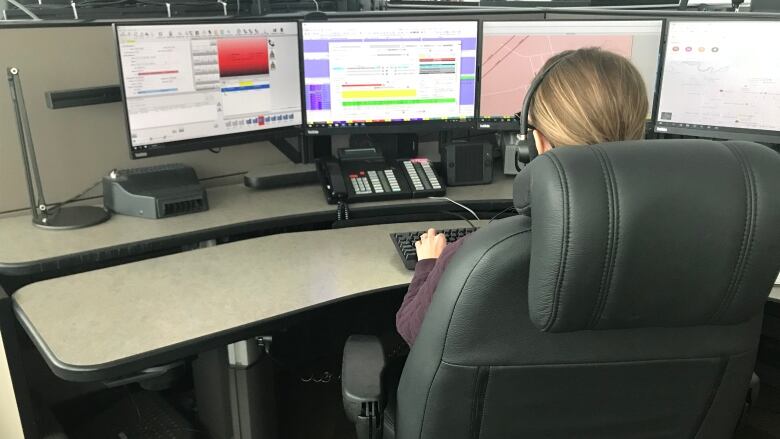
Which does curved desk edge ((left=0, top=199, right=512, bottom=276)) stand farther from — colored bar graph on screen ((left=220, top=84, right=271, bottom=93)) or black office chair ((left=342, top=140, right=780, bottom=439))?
black office chair ((left=342, top=140, right=780, bottom=439))

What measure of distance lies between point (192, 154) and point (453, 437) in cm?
136

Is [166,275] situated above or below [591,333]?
below

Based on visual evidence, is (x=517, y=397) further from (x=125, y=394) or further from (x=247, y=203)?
(x=125, y=394)

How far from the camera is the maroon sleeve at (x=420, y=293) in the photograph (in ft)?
3.50

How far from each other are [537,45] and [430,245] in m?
0.89

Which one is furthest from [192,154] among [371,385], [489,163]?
[371,385]

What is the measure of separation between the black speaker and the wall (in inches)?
35.3

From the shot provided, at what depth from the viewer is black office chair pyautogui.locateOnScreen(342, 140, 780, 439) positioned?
29.5 inches

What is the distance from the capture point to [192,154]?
2025mm

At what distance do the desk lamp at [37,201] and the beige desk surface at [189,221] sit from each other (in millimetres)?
24

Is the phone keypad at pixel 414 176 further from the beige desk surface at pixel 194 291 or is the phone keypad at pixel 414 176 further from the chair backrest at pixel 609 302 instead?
the chair backrest at pixel 609 302

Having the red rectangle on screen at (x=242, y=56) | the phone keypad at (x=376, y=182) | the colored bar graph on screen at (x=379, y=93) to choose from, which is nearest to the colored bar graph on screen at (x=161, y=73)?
the red rectangle on screen at (x=242, y=56)

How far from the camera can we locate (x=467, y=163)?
2.06 m

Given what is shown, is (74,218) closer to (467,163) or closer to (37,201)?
(37,201)
